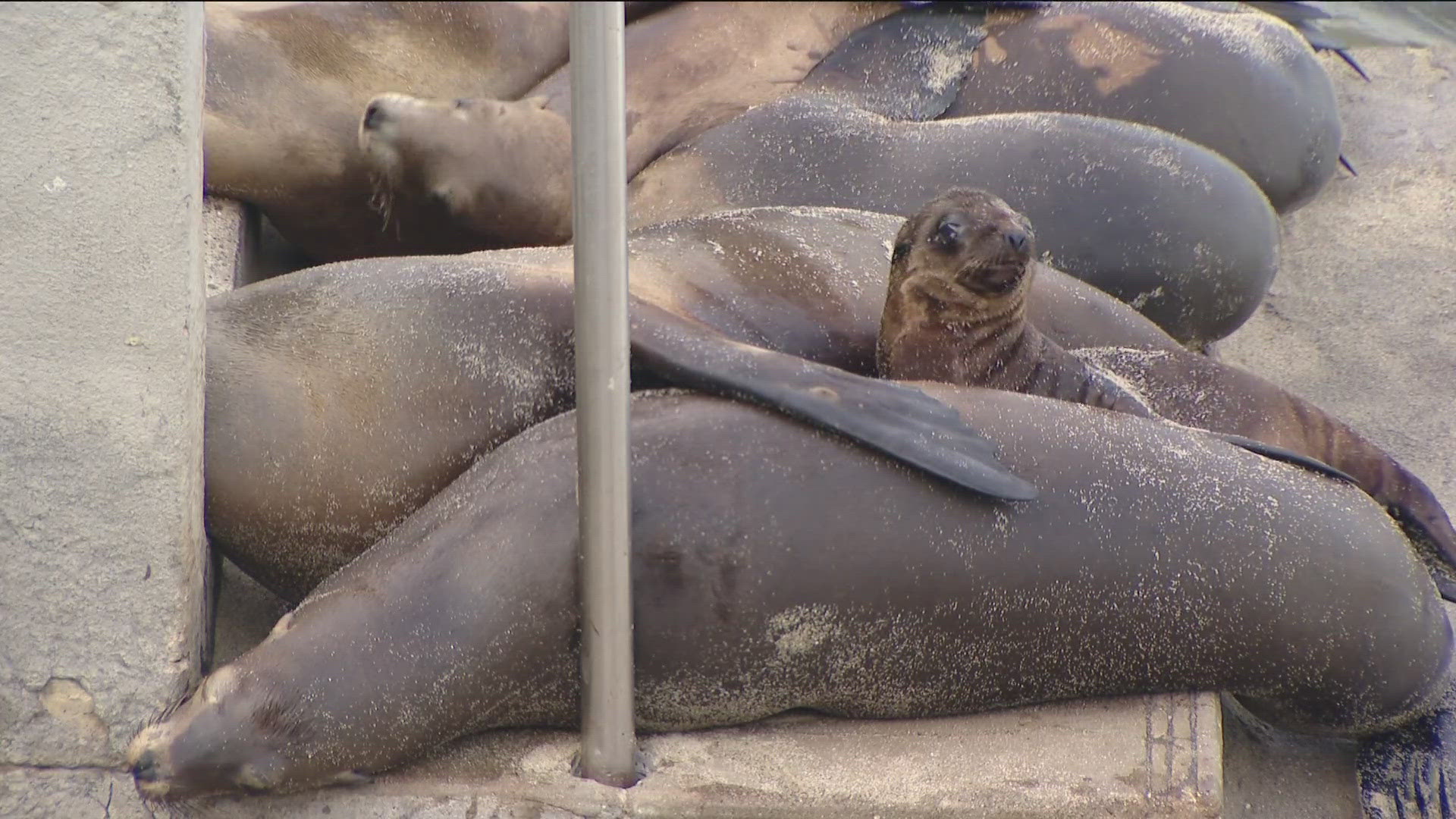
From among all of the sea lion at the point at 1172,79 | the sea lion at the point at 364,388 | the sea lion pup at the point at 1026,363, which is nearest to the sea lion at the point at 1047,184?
the sea lion at the point at 1172,79

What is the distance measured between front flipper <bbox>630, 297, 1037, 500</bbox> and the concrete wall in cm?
65

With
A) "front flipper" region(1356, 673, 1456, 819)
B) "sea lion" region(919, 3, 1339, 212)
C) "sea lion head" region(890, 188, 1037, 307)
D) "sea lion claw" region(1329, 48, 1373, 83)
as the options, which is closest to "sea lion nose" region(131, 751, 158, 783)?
"sea lion head" region(890, 188, 1037, 307)

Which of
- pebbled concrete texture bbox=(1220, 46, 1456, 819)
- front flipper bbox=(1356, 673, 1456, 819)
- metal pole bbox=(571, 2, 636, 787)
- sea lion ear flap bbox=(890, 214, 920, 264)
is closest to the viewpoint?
metal pole bbox=(571, 2, 636, 787)

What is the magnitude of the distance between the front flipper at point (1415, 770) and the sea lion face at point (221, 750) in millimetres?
1742

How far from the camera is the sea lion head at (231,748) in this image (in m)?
2.08

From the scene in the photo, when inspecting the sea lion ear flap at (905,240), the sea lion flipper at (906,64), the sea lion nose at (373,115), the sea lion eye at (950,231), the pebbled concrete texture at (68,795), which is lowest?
the pebbled concrete texture at (68,795)

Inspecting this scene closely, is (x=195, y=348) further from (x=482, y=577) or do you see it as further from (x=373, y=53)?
(x=373, y=53)

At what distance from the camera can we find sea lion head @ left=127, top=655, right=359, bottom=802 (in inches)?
81.8

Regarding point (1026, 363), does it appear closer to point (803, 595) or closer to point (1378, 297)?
point (803, 595)

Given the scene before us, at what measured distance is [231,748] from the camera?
2076mm

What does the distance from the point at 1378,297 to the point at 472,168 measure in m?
2.41

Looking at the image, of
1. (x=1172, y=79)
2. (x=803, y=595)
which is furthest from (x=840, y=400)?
(x=1172, y=79)

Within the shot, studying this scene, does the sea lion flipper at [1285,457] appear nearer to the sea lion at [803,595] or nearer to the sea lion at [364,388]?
the sea lion at [803,595]

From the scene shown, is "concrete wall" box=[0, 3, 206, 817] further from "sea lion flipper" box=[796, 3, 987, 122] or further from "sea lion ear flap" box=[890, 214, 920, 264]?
"sea lion flipper" box=[796, 3, 987, 122]
